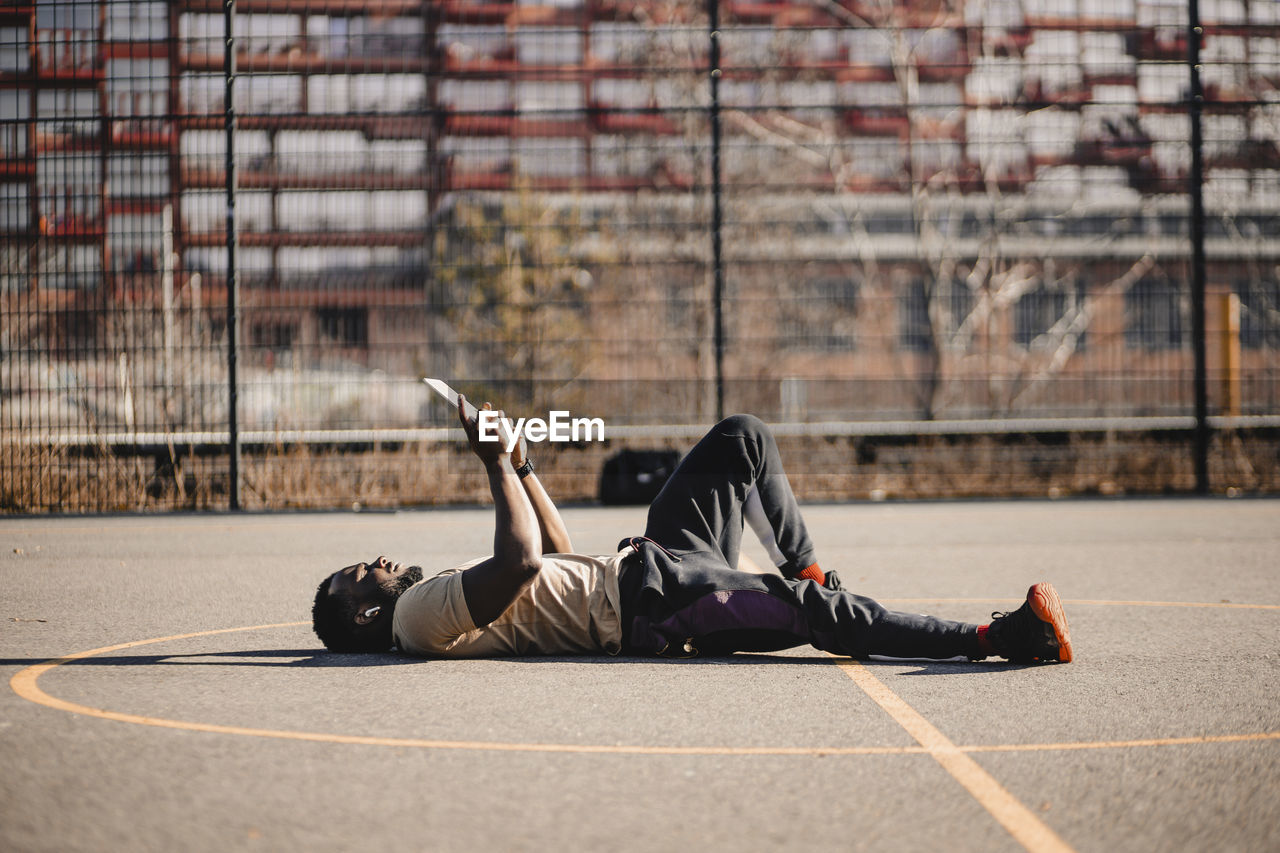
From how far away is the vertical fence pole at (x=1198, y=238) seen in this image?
1335cm

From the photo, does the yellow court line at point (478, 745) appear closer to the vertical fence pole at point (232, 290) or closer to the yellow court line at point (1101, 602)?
the yellow court line at point (1101, 602)

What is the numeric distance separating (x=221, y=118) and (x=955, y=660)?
1040cm

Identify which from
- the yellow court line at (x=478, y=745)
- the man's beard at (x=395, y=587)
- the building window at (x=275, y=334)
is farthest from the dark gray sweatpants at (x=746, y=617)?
the building window at (x=275, y=334)

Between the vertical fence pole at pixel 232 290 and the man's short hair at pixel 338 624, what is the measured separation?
7.77 m

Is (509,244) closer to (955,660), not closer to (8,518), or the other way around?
(8,518)

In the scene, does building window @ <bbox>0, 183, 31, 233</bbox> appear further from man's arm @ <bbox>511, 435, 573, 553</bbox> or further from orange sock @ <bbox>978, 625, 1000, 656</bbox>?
orange sock @ <bbox>978, 625, 1000, 656</bbox>

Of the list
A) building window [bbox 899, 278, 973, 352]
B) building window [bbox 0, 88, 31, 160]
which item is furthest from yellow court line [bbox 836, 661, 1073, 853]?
building window [bbox 899, 278, 973, 352]

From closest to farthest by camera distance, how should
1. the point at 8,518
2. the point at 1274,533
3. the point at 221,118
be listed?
1. the point at 1274,533
2. the point at 8,518
3. the point at 221,118

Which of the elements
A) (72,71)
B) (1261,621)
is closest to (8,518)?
(72,71)

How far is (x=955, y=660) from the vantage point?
526 cm

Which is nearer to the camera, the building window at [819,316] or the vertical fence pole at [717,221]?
the vertical fence pole at [717,221]

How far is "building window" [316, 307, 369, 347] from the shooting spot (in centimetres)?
1291

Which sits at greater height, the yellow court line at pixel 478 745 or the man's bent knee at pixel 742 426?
the man's bent knee at pixel 742 426

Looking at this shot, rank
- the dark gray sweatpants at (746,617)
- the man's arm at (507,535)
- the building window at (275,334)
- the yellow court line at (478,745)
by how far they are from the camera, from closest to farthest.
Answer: the yellow court line at (478,745)
the man's arm at (507,535)
the dark gray sweatpants at (746,617)
the building window at (275,334)
